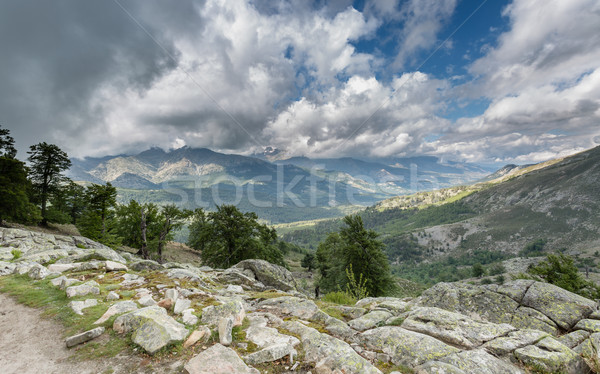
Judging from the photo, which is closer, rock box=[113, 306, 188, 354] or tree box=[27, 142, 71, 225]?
rock box=[113, 306, 188, 354]

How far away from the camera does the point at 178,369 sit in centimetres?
476

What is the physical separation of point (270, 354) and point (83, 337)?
4950mm

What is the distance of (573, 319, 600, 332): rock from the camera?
6930 mm

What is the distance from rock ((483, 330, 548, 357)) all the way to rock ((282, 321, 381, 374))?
3543 mm

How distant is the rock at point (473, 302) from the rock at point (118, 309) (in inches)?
455

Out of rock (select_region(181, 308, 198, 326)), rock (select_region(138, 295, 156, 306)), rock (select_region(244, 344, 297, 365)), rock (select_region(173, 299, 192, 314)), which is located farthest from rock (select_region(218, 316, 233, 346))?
rock (select_region(138, 295, 156, 306))

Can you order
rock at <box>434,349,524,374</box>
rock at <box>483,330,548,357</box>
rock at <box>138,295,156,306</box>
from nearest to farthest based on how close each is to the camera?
rock at <box>434,349,524,374</box> < rock at <box>483,330,548,357</box> < rock at <box>138,295,156,306</box>

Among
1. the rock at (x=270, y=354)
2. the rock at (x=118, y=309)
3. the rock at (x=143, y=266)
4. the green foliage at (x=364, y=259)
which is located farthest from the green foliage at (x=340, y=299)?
the rock at (x=143, y=266)

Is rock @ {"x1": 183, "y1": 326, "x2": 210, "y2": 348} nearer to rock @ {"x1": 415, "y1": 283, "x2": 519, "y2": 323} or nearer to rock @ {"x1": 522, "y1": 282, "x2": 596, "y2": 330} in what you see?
rock @ {"x1": 415, "y1": 283, "x2": 519, "y2": 323}

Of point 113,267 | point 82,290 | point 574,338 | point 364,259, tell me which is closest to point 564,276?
point 364,259

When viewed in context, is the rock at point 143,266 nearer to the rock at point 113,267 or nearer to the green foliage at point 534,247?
the rock at point 113,267

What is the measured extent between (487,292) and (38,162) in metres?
58.1

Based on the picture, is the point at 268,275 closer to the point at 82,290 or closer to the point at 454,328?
the point at 82,290

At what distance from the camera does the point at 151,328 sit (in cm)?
581
